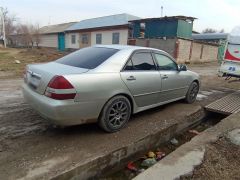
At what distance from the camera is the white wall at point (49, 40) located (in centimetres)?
3606

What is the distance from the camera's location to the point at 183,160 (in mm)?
2994

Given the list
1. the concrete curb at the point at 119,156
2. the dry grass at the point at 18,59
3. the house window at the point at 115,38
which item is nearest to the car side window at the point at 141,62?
the concrete curb at the point at 119,156

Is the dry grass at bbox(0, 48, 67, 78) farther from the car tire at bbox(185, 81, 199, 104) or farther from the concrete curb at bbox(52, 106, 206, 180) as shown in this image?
the concrete curb at bbox(52, 106, 206, 180)

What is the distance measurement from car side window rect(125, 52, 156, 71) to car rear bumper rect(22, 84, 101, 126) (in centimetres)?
104

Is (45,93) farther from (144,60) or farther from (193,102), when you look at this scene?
(193,102)

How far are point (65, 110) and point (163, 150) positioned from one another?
2139 millimetres

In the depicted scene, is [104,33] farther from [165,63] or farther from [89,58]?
[89,58]

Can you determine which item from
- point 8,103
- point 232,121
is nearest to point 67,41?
point 8,103

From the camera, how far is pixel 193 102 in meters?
5.92

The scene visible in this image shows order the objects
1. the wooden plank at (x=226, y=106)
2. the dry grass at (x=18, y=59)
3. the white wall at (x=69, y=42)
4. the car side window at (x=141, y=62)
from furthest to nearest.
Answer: the white wall at (x=69, y=42) → the dry grass at (x=18, y=59) → the wooden plank at (x=226, y=106) → the car side window at (x=141, y=62)

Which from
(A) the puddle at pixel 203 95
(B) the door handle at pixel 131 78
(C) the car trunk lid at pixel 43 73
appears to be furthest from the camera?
(A) the puddle at pixel 203 95

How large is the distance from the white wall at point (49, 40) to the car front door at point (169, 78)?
33772 mm

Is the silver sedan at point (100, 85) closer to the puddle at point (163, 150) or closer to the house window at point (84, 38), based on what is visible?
the puddle at point (163, 150)

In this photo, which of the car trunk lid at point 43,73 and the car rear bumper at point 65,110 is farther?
the car trunk lid at point 43,73
